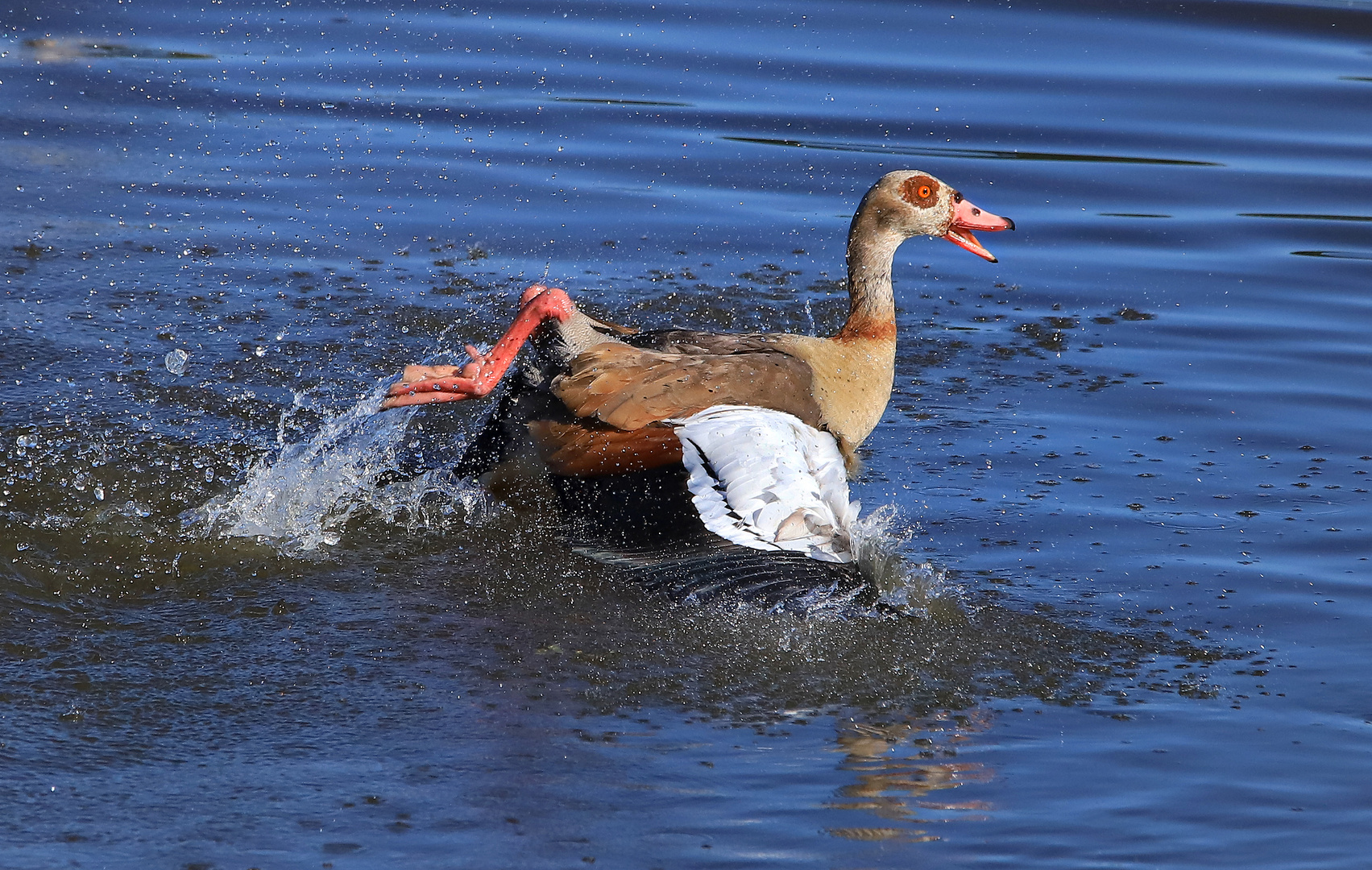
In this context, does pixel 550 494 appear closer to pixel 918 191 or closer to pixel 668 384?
pixel 668 384

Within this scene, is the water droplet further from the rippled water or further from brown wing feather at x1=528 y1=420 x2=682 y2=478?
brown wing feather at x1=528 y1=420 x2=682 y2=478

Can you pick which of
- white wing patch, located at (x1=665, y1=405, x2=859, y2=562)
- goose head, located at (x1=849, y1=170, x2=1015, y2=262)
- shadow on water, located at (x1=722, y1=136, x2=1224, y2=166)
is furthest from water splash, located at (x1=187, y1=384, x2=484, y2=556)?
shadow on water, located at (x1=722, y1=136, x2=1224, y2=166)

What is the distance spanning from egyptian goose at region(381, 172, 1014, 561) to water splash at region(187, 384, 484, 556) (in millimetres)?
201

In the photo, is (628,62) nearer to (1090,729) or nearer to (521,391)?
(521,391)

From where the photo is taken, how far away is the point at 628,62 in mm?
10523

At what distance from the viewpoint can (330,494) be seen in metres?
5.19

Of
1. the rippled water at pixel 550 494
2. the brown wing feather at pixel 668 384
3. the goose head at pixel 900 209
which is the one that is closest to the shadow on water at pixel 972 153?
the rippled water at pixel 550 494

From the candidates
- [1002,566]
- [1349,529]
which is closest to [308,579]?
[1002,566]

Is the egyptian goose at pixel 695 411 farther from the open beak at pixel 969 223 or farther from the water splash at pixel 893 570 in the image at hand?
the open beak at pixel 969 223

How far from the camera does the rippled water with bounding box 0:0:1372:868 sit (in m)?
3.69

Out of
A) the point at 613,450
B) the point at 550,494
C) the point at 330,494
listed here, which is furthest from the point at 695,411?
the point at 330,494

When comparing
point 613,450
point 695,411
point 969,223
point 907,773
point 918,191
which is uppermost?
point 918,191

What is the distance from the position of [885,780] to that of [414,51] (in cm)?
772

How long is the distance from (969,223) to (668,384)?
1.93 m
